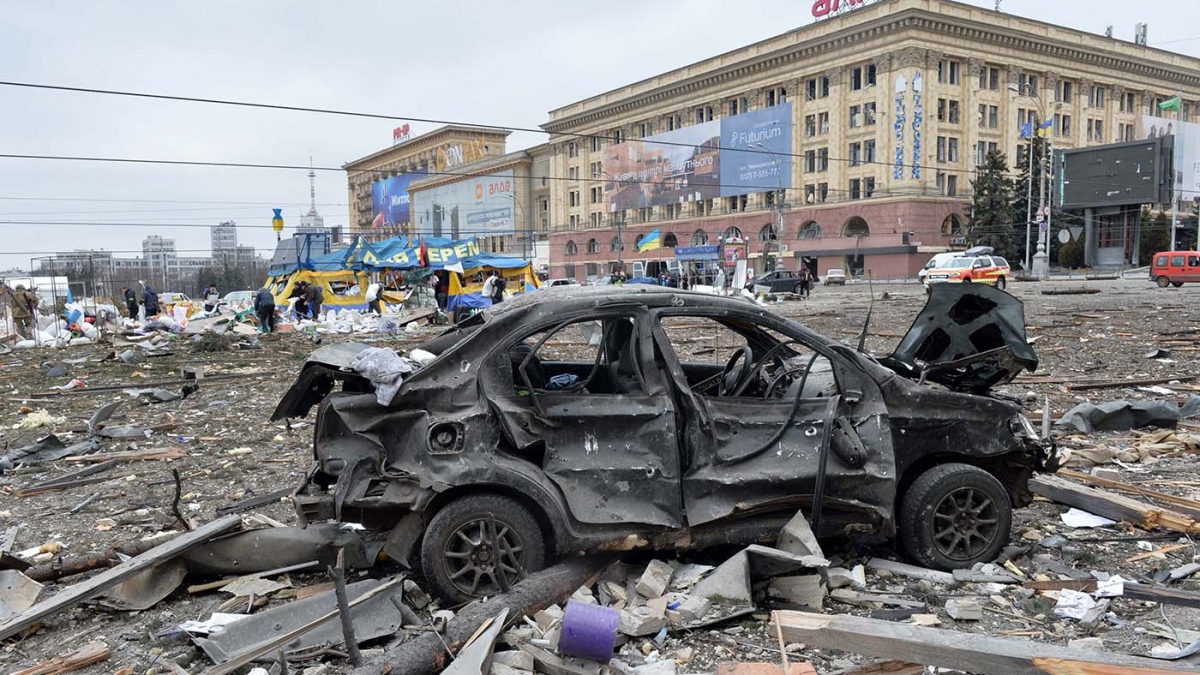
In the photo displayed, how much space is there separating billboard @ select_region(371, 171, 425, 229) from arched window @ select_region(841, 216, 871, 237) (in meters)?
70.9

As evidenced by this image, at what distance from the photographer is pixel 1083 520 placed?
18.4ft

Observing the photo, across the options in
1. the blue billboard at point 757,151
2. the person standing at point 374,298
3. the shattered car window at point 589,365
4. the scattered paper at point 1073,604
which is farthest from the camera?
the blue billboard at point 757,151

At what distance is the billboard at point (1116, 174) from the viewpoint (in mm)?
53469

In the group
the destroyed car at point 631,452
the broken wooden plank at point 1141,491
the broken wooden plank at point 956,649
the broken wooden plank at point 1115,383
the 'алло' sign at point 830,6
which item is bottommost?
the broken wooden plank at point 1141,491

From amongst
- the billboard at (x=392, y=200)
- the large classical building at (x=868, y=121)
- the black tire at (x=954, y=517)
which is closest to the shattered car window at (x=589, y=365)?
the black tire at (x=954, y=517)

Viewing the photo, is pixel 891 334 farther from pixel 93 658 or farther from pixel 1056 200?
pixel 1056 200

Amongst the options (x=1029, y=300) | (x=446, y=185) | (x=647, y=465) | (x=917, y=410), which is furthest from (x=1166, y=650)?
(x=446, y=185)

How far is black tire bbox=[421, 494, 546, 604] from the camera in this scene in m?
4.22

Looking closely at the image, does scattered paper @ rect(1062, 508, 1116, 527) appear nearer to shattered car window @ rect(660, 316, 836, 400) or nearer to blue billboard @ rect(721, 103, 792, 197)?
shattered car window @ rect(660, 316, 836, 400)

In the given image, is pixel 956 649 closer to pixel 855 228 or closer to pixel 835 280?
pixel 835 280

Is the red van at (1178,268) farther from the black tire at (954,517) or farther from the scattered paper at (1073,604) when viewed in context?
the scattered paper at (1073,604)

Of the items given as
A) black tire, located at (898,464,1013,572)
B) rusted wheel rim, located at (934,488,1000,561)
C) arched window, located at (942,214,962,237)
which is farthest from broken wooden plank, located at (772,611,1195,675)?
arched window, located at (942,214,962,237)

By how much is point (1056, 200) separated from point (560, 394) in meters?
65.2

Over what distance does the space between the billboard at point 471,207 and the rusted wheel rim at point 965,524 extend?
→ 311 ft
